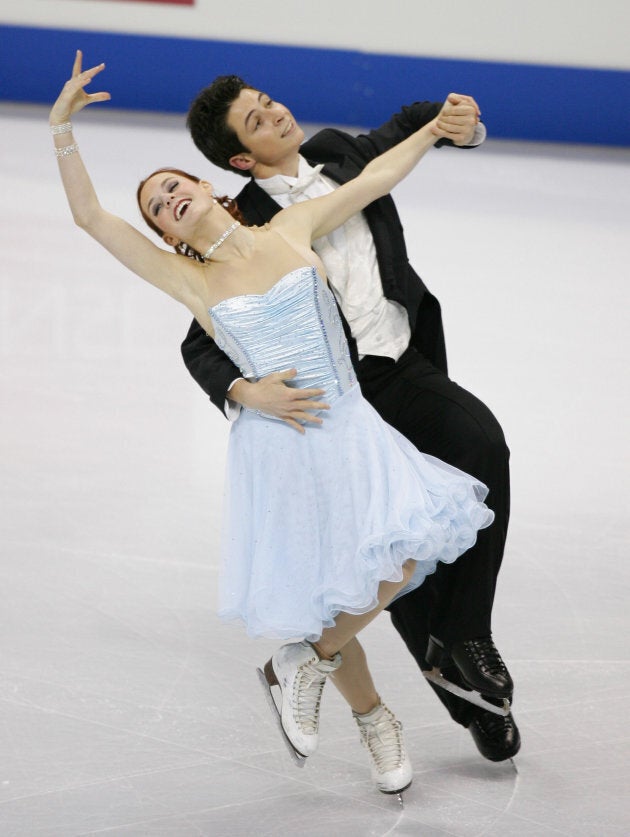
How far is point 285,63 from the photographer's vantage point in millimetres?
10086

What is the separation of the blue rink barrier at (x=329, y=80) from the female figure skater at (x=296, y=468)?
Result: 8.02m

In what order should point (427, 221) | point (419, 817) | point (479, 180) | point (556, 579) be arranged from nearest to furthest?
1. point (419, 817)
2. point (556, 579)
3. point (427, 221)
4. point (479, 180)

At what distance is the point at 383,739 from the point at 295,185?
1075 millimetres

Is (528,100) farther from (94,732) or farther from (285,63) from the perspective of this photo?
(94,732)

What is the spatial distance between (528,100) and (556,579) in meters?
7.45

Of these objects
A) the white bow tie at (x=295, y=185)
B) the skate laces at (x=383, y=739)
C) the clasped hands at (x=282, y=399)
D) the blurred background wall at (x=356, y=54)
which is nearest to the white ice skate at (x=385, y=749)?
the skate laces at (x=383, y=739)

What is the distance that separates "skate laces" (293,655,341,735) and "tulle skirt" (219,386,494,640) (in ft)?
0.20

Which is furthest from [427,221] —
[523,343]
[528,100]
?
[528,100]

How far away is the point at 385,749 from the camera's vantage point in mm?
2252

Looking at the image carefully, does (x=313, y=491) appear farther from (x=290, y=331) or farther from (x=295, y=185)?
(x=295, y=185)

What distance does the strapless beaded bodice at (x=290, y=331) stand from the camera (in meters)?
2.17

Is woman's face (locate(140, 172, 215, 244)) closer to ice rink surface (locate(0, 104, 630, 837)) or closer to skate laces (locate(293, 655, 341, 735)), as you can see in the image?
skate laces (locate(293, 655, 341, 735))

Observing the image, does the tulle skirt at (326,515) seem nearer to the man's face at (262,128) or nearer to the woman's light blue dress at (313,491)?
the woman's light blue dress at (313,491)

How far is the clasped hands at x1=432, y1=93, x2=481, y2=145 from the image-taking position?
7.62 feet
